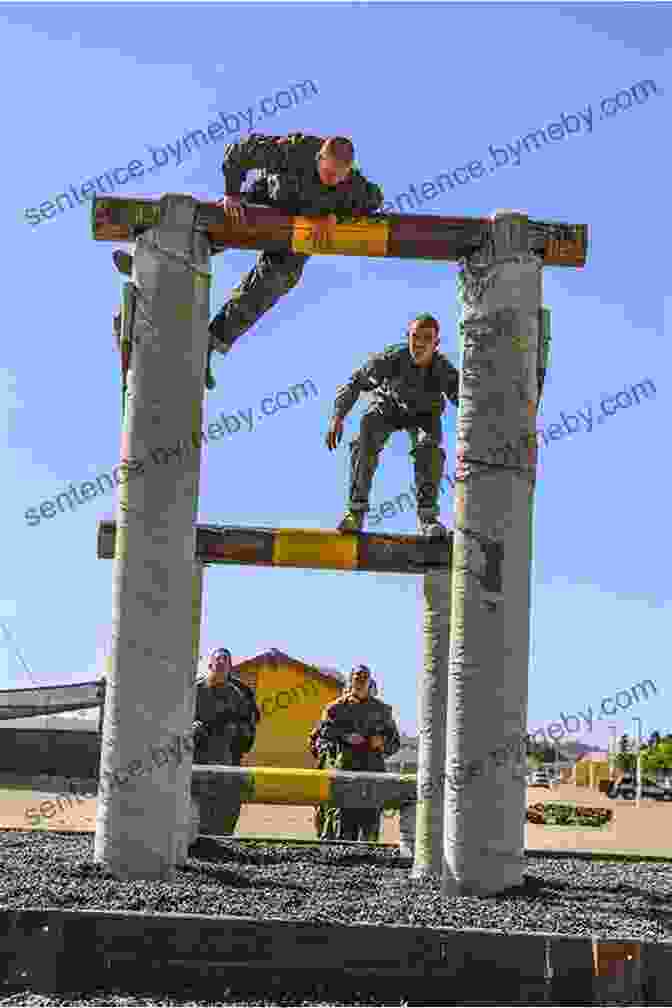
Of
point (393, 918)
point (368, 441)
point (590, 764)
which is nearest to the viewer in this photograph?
point (393, 918)

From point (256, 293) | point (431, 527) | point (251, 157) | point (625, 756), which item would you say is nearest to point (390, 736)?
point (431, 527)

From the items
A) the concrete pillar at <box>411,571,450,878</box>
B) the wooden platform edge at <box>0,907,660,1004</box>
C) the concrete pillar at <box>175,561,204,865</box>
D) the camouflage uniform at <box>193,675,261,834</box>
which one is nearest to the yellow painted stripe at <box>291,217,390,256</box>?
the concrete pillar at <box>175,561,204,865</box>

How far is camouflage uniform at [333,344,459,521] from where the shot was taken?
10.1 meters

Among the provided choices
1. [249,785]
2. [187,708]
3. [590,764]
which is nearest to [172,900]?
[187,708]

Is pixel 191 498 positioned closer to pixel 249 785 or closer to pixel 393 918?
pixel 249 785

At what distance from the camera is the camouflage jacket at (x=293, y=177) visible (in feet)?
30.6

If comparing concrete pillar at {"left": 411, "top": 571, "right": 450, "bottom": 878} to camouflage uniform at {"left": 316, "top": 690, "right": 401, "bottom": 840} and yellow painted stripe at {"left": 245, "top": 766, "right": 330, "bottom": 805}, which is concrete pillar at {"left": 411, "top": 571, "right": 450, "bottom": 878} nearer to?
yellow painted stripe at {"left": 245, "top": 766, "right": 330, "bottom": 805}

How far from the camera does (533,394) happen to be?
916 cm

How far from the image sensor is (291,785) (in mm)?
9844

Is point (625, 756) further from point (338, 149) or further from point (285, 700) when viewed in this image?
point (338, 149)

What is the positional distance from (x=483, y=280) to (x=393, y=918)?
380 cm

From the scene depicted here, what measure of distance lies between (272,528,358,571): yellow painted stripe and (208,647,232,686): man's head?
2.87m

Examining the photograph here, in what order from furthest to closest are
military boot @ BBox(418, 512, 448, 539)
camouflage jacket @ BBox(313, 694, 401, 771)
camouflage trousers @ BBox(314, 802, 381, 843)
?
1. camouflage trousers @ BBox(314, 802, 381, 843)
2. camouflage jacket @ BBox(313, 694, 401, 771)
3. military boot @ BBox(418, 512, 448, 539)

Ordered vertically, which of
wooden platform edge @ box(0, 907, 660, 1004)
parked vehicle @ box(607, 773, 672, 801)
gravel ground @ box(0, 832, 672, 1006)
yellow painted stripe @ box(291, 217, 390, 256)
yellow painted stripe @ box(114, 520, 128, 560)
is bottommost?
wooden platform edge @ box(0, 907, 660, 1004)
